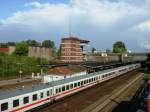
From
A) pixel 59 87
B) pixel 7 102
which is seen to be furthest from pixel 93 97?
pixel 7 102

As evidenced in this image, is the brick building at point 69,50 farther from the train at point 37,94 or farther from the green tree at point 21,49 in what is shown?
the train at point 37,94

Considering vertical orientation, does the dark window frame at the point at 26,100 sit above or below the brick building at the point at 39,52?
below

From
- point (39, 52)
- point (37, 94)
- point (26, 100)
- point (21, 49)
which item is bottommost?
point (26, 100)

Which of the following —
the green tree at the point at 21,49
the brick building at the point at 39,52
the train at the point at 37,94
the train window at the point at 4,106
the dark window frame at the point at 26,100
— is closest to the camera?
the train window at the point at 4,106

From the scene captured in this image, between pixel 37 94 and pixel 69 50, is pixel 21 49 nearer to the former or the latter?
pixel 69 50

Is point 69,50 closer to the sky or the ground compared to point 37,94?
closer to the sky

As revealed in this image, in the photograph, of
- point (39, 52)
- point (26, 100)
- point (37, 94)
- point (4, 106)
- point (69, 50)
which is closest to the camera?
point (4, 106)

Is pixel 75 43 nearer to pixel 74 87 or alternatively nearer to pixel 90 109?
pixel 74 87

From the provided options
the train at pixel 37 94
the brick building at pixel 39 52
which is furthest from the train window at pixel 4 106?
the brick building at pixel 39 52

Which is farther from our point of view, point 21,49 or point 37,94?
point 21,49

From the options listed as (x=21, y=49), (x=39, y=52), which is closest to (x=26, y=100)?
(x=39, y=52)

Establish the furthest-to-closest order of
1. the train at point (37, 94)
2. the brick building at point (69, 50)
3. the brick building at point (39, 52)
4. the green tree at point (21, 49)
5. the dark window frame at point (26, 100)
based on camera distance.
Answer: the green tree at point (21, 49) < the brick building at point (69, 50) < the brick building at point (39, 52) < the dark window frame at point (26, 100) < the train at point (37, 94)

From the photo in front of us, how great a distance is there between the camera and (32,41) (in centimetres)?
19000

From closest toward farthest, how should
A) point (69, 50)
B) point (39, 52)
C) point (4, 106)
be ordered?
point (4, 106) → point (39, 52) → point (69, 50)
